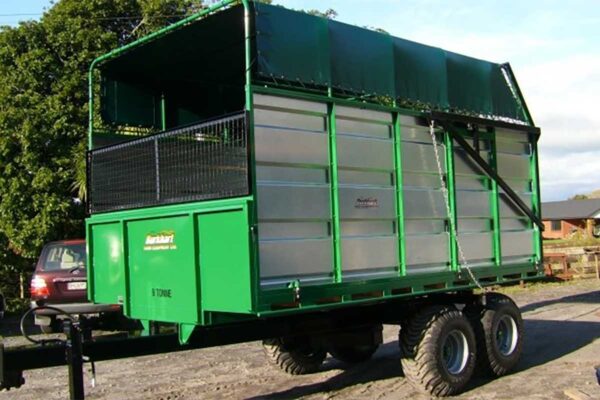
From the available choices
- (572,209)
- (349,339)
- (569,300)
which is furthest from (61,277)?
(572,209)

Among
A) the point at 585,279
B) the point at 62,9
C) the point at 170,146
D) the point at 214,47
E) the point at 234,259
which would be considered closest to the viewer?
the point at 234,259

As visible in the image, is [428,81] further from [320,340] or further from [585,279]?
[585,279]

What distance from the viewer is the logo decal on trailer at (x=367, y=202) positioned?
Result: 6.41 m

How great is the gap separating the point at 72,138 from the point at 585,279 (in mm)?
17059

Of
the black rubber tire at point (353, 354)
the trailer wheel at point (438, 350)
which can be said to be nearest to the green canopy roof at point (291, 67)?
the trailer wheel at point (438, 350)

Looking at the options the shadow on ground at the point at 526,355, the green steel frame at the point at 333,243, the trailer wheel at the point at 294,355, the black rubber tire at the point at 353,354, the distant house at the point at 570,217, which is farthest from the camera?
the distant house at the point at 570,217

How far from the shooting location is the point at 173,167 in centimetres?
622

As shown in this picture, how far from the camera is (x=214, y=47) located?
7.24 m

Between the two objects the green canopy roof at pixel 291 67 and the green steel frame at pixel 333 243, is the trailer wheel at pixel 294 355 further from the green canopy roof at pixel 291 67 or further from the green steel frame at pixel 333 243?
the green canopy roof at pixel 291 67

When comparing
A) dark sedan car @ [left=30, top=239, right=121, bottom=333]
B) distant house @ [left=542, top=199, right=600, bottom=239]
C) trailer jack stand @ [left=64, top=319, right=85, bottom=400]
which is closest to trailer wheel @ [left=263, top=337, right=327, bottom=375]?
trailer jack stand @ [left=64, top=319, right=85, bottom=400]

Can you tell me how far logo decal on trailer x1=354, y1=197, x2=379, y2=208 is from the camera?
21.0 feet

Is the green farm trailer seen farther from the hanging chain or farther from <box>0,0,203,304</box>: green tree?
<box>0,0,203,304</box>: green tree

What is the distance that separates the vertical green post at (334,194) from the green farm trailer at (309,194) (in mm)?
14

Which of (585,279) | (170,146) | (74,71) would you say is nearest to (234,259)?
(170,146)
